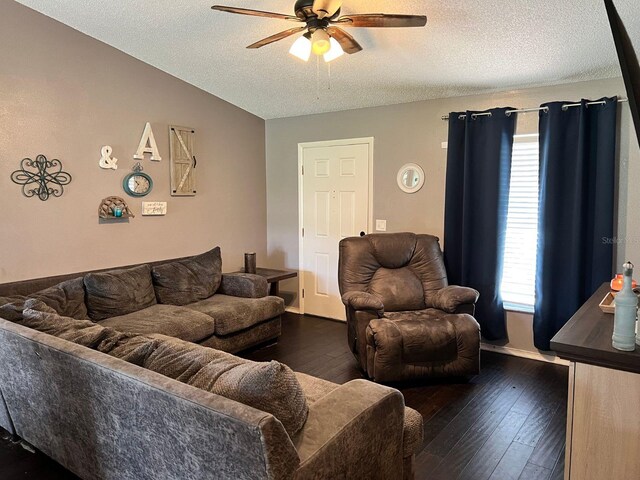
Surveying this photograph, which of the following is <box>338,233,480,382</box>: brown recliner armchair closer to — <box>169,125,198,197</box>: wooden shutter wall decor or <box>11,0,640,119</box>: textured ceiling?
<box>11,0,640,119</box>: textured ceiling

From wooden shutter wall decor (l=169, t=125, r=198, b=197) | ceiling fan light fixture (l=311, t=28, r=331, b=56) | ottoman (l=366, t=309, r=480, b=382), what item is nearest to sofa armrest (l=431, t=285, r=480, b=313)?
ottoman (l=366, t=309, r=480, b=382)

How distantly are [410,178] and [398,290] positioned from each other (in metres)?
1.22

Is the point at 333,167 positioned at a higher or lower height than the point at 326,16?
lower

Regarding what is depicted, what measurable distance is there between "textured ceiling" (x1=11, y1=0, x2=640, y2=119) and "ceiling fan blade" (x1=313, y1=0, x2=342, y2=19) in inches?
21.0

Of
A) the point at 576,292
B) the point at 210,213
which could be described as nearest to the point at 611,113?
the point at 576,292

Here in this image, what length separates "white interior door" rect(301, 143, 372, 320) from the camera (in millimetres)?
4805

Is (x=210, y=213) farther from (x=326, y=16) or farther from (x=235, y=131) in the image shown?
(x=326, y=16)

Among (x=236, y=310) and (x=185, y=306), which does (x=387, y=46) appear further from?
(x=185, y=306)

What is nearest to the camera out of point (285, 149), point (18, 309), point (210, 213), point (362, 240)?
point (18, 309)

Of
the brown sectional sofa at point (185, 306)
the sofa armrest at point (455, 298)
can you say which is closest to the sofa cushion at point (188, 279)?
the brown sectional sofa at point (185, 306)

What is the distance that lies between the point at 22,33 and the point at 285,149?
8.95 ft

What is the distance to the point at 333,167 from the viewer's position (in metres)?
4.95

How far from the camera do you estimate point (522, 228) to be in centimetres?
388

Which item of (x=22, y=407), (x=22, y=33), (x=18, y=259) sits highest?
(x=22, y=33)
